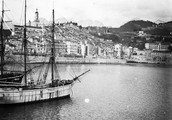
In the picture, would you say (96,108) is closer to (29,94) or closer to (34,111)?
(34,111)

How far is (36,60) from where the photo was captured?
427 ft

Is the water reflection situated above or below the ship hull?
below

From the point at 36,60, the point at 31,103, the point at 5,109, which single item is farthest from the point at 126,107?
the point at 36,60

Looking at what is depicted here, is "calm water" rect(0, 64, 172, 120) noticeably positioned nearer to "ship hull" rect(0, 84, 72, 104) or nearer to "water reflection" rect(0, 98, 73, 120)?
"water reflection" rect(0, 98, 73, 120)

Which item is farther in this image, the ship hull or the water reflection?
the ship hull

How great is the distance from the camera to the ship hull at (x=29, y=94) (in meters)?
33.3

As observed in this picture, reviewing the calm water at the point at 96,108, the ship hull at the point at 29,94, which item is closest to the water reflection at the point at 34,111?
the calm water at the point at 96,108

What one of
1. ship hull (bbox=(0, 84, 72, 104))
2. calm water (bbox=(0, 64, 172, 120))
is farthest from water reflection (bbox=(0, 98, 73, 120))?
ship hull (bbox=(0, 84, 72, 104))

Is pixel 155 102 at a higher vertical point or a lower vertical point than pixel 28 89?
lower

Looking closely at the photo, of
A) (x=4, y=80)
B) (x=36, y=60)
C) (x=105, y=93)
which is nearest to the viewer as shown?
(x=4, y=80)

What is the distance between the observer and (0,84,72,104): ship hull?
1312 inches

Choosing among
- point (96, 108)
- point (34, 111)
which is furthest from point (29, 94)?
point (96, 108)

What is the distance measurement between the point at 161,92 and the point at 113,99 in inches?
565

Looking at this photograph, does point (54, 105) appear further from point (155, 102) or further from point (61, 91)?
point (155, 102)
